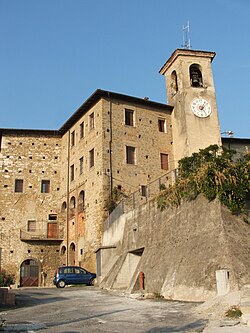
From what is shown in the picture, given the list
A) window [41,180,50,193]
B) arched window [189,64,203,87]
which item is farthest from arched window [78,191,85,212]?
arched window [189,64,203,87]

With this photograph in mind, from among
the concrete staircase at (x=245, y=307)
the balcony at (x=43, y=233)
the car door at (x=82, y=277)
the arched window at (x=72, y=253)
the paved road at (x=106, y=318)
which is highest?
the balcony at (x=43, y=233)

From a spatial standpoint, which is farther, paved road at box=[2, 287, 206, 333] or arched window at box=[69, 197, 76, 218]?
arched window at box=[69, 197, 76, 218]

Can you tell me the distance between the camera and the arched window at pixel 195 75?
31.4m

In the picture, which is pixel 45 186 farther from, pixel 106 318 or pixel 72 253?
pixel 106 318

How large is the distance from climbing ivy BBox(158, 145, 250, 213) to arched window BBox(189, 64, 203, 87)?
1516cm

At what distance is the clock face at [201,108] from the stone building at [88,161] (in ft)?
0.26

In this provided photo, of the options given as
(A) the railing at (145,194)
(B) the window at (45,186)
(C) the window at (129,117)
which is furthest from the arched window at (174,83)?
(B) the window at (45,186)

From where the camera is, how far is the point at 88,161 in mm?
30562

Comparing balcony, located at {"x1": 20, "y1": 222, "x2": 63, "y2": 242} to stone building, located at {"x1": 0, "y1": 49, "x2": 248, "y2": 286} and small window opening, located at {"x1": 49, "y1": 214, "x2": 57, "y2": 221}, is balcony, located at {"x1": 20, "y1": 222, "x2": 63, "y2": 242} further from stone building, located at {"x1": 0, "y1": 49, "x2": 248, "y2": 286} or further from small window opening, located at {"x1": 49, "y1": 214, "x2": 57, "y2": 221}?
small window opening, located at {"x1": 49, "y1": 214, "x2": 57, "y2": 221}

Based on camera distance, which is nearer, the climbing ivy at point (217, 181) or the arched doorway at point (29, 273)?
the climbing ivy at point (217, 181)

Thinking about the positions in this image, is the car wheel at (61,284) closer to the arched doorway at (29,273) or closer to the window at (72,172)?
the arched doorway at (29,273)

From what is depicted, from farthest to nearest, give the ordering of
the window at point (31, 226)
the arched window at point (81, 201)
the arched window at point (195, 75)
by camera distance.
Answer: the window at point (31, 226) < the arched window at point (195, 75) < the arched window at point (81, 201)

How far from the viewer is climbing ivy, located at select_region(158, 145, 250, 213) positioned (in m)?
14.8

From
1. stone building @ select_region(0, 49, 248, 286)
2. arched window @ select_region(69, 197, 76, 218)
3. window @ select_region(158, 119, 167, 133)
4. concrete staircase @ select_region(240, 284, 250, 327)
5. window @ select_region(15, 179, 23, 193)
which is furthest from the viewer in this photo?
window @ select_region(15, 179, 23, 193)
